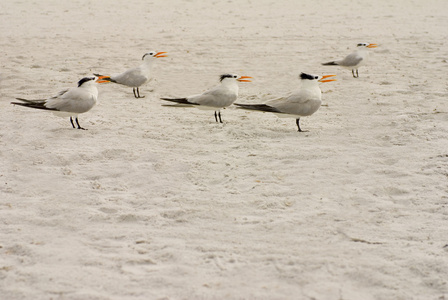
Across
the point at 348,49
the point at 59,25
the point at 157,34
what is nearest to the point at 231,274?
the point at 348,49

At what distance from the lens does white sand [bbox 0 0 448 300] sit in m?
3.43

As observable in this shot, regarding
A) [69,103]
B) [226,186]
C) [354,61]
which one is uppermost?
[69,103]

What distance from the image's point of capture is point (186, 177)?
503 centimetres

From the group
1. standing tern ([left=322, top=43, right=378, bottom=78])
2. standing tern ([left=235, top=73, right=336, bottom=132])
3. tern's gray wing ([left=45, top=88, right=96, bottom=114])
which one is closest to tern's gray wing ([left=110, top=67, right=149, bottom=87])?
tern's gray wing ([left=45, top=88, right=96, bottom=114])

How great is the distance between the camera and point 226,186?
191 inches

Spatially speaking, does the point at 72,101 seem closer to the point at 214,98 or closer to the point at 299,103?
the point at 214,98

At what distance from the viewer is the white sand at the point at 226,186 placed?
3432 mm

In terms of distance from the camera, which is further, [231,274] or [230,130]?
[230,130]

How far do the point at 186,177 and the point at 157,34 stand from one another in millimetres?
7923

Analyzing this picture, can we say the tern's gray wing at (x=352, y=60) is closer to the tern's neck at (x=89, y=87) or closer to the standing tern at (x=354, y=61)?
the standing tern at (x=354, y=61)

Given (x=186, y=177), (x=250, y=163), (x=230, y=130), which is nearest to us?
(x=186, y=177)

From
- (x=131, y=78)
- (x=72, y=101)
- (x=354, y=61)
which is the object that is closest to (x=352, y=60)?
(x=354, y=61)

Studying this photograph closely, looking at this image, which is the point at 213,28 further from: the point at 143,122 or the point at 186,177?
the point at 186,177

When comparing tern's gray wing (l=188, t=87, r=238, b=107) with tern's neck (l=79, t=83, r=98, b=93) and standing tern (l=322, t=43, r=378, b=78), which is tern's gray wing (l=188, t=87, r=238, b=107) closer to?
tern's neck (l=79, t=83, r=98, b=93)
